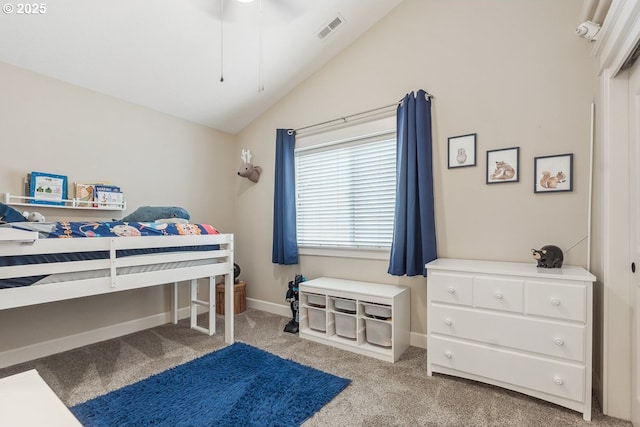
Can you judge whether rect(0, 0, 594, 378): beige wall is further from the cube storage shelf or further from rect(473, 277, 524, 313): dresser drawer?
rect(473, 277, 524, 313): dresser drawer

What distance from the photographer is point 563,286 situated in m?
1.79

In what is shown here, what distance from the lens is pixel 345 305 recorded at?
2.83 metres

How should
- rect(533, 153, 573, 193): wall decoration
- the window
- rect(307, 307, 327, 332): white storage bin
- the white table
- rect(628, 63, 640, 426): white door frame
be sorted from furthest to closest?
the window → rect(307, 307, 327, 332): white storage bin → rect(533, 153, 573, 193): wall decoration → rect(628, 63, 640, 426): white door frame → the white table

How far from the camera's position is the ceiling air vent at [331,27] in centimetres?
284

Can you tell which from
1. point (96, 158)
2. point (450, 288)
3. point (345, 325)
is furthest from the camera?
point (96, 158)

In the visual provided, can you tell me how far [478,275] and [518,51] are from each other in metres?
1.67

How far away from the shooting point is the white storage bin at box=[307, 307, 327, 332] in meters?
2.91

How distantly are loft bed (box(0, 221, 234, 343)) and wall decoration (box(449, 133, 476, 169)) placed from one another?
80.4 inches

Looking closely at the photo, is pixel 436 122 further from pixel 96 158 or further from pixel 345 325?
pixel 96 158

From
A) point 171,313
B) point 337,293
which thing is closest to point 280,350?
point 337,293

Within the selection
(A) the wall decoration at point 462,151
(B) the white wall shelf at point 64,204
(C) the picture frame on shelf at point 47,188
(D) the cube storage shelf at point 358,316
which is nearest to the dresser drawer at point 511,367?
(D) the cube storage shelf at point 358,316

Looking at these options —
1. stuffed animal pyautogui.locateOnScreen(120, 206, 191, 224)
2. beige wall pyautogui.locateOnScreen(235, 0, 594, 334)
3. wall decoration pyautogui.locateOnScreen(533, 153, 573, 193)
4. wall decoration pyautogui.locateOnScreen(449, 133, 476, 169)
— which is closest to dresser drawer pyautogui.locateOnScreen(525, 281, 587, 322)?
beige wall pyautogui.locateOnScreen(235, 0, 594, 334)

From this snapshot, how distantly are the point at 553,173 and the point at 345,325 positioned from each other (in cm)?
196

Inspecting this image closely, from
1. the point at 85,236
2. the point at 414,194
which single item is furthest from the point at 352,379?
the point at 85,236
